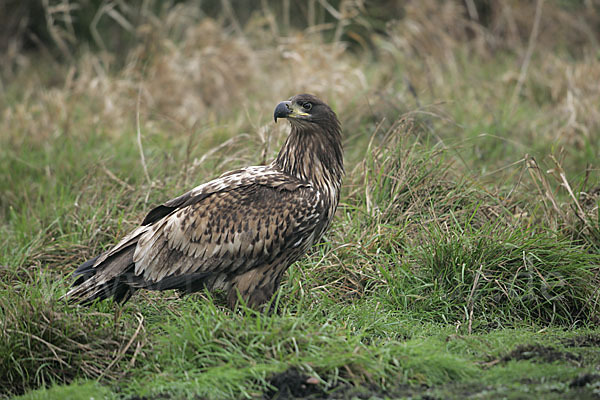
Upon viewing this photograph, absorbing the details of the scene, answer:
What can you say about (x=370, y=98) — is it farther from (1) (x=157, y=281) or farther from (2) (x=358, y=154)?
(1) (x=157, y=281)

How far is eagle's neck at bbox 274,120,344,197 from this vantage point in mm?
4699

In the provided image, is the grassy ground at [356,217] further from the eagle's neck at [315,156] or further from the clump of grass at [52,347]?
the eagle's neck at [315,156]

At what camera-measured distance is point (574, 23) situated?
10641 millimetres

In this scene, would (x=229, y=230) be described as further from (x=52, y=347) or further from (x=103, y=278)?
(x=52, y=347)

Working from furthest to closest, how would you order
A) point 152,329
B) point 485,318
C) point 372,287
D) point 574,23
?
1. point 574,23
2. point 372,287
3. point 485,318
4. point 152,329

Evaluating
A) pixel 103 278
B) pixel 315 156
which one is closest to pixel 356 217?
pixel 315 156

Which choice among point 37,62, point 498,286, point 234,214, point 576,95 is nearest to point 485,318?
point 498,286

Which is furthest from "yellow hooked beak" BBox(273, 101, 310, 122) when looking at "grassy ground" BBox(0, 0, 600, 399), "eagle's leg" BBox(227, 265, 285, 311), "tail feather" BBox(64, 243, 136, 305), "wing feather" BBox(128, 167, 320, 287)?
"tail feather" BBox(64, 243, 136, 305)

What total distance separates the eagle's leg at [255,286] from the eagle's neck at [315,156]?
626 mm

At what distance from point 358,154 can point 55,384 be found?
12.7 ft

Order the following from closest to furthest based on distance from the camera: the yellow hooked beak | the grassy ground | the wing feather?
the grassy ground, the wing feather, the yellow hooked beak

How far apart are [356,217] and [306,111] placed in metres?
1.26

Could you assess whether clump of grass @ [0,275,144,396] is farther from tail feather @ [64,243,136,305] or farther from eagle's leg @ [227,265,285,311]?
eagle's leg @ [227,265,285,311]

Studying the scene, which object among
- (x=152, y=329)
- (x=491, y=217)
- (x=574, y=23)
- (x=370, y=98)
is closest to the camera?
(x=152, y=329)
